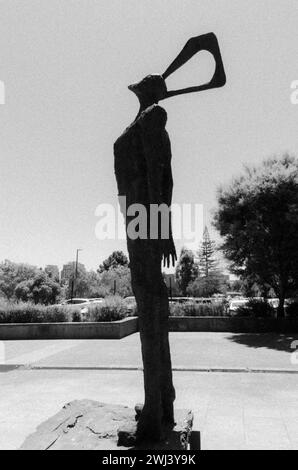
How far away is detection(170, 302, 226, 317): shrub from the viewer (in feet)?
57.2

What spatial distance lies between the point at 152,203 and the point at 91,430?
2.33 m

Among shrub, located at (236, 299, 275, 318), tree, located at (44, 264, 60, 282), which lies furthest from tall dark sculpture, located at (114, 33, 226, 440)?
tree, located at (44, 264, 60, 282)

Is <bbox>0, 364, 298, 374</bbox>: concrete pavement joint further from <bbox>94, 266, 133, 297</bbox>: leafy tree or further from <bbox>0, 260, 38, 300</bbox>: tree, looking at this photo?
<bbox>0, 260, 38, 300</bbox>: tree

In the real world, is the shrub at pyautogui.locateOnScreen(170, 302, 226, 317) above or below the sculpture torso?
below

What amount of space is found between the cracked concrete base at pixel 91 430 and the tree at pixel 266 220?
442 inches

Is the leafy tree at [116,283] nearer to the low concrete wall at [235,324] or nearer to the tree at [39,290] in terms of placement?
the tree at [39,290]

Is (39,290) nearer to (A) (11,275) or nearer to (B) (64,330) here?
(B) (64,330)

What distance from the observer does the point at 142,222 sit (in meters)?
3.92

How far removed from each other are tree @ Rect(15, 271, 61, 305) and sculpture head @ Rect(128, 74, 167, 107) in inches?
1367

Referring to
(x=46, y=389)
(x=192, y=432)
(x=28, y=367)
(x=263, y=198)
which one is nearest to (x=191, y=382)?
(x=46, y=389)

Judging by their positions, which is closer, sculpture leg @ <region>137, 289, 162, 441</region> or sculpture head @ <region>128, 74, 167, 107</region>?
sculpture leg @ <region>137, 289, 162, 441</region>

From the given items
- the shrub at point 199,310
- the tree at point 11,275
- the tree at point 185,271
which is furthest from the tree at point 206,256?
the shrub at point 199,310
